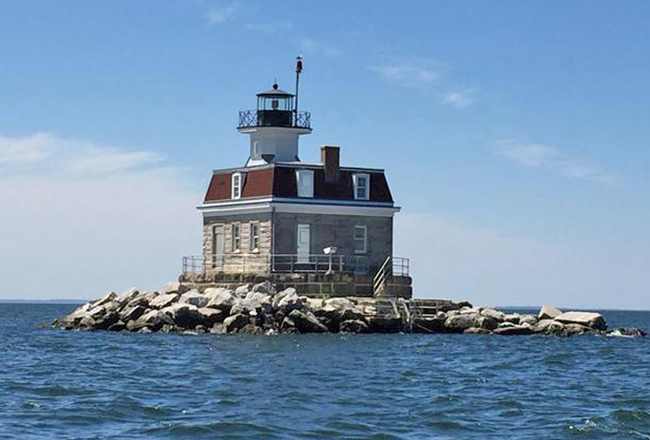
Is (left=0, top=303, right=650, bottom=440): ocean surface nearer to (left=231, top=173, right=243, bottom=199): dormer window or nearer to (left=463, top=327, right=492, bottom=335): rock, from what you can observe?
(left=463, top=327, right=492, bottom=335): rock

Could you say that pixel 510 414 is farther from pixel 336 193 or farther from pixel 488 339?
pixel 336 193

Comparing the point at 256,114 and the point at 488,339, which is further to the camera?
the point at 256,114

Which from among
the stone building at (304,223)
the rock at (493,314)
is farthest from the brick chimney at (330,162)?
the rock at (493,314)

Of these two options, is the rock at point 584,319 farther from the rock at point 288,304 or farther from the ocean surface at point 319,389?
the rock at point 288,304

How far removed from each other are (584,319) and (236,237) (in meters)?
13.7

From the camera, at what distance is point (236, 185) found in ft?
168

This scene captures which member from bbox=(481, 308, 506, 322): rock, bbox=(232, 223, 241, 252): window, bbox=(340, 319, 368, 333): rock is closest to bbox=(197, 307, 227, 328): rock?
bbox=(340, 319, 368, 333): rock

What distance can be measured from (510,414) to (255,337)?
63.2ft

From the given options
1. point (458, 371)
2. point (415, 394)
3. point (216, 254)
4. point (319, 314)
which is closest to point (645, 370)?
point (458, 371)

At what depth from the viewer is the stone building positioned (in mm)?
48688

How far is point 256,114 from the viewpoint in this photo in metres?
52.9

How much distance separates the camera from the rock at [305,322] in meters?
43.8

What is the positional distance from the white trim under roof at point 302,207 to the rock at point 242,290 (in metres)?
3.12

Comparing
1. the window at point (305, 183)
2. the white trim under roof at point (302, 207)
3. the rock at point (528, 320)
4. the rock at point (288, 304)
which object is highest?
the window at point (305, 183)
